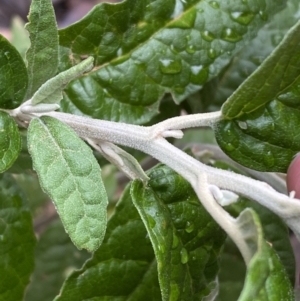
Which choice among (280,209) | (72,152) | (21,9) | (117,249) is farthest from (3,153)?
(21,9)

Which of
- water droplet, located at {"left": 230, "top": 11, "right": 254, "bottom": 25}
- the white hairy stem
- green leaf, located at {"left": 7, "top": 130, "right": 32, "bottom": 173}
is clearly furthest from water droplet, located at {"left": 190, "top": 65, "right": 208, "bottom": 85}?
green leaf, located at {"left": 7, "top": 130, "right": 32, "bottom": 173}

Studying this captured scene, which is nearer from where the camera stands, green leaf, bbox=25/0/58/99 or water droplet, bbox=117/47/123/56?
green leaf, bbox=25/0/58/99

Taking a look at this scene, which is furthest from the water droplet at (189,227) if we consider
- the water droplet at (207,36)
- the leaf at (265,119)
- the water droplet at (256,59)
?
the water droplet at (256,59)

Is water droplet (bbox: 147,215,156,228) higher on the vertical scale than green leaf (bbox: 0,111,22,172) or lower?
lower

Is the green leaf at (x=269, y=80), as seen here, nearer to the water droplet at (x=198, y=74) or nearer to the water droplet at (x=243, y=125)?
the water droplet at (x=243, y=125)

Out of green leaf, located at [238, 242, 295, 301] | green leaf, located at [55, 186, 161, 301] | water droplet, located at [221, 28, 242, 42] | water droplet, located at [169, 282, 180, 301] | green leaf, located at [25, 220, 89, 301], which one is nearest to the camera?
green leaf, located at [238, 242, 295, 301]

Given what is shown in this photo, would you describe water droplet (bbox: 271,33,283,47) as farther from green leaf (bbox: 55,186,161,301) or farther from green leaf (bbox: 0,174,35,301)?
green leaf (bbox: 0,174,35,301)
